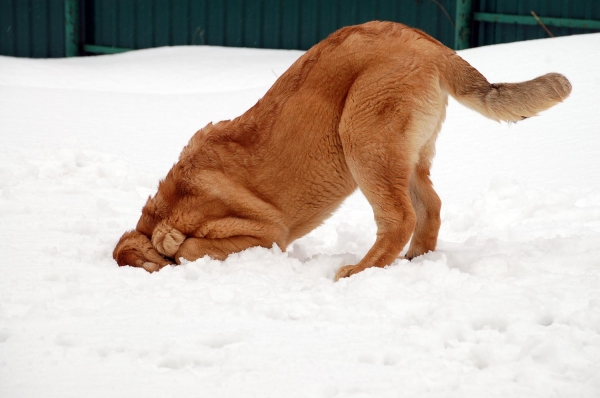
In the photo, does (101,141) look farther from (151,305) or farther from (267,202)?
(151,305)

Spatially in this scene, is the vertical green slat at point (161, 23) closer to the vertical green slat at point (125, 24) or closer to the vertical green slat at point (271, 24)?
the vertical green slat at point (125, 24)

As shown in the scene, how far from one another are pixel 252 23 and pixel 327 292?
32.4 feet

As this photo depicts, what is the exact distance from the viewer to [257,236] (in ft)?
15.3

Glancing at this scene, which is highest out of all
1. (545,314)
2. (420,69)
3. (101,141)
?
(420,69)

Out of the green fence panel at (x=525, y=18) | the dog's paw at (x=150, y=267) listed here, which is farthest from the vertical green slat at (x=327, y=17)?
the dog's paw at (x=150, y=267)

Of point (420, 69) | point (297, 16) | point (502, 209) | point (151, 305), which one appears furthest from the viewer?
point (297, 16)

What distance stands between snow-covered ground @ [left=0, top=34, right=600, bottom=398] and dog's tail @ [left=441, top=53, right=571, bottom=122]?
866 millimetres

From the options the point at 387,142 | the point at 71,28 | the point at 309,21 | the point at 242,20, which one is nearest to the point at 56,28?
the point at 71,28

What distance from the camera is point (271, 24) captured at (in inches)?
506

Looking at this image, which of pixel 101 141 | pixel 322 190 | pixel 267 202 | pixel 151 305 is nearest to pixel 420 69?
pixel 322 190

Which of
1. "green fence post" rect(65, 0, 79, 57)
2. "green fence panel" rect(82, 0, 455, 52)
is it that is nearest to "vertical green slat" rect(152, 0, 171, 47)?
"green fence panel" rect(82, 0, 455, 52)

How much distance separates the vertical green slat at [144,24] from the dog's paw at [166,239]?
9.63 metres

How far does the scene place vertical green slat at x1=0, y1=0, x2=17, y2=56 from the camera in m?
13.5

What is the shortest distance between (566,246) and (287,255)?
1.74 metres
